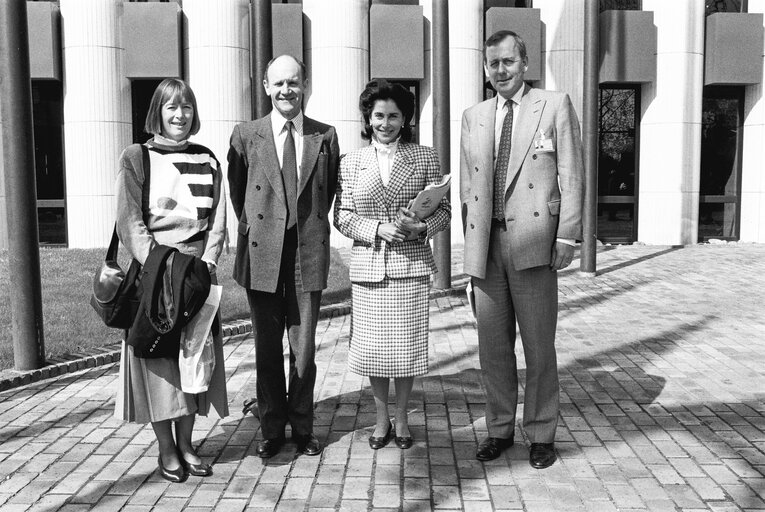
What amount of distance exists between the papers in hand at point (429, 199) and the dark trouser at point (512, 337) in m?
0.39

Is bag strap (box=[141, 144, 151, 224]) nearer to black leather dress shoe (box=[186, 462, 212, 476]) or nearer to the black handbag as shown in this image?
the black handbag

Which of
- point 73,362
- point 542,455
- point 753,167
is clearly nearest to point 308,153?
point 542,455

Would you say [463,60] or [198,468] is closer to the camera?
[198,468]

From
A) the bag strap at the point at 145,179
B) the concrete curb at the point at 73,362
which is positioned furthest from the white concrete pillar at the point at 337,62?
the bag strap at the point at 145,179

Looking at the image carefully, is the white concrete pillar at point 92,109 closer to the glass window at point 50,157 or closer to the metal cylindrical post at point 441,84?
the glass window at point 50,157

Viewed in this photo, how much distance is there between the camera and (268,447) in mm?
4535

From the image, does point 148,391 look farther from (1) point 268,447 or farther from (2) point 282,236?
(2) point 282,236

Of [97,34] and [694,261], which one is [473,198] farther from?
Result: [97,34]

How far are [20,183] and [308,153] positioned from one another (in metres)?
3.02

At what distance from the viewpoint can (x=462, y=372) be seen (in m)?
6.54

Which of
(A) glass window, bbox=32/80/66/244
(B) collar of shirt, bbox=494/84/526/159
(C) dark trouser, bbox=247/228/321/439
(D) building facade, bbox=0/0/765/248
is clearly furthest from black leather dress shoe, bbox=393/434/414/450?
(A) glass window, bbox=32/80/66/244

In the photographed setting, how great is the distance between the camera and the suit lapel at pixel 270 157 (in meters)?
4.47

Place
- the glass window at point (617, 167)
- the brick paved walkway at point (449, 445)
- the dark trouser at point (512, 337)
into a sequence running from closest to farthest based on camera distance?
the brick paved walkway at point (449, 445)
the dark trouser at point (512, 337)
the glass window at point (617, 167)

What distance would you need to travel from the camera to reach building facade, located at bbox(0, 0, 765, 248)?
15.1m
